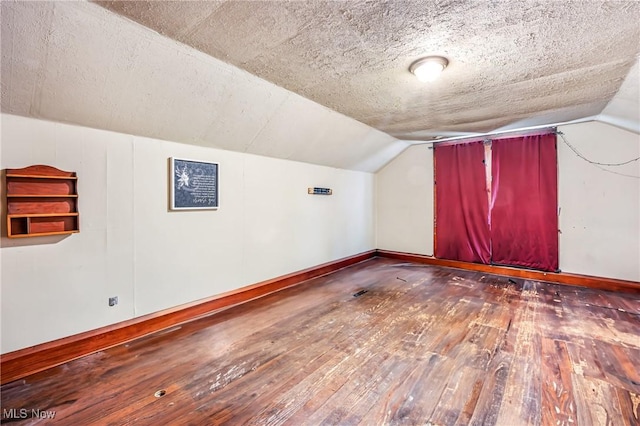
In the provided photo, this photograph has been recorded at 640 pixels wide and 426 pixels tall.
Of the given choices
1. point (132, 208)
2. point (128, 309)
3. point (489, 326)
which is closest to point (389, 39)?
point (132, 208)

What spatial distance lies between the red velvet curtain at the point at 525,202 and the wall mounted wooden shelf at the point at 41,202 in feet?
19.0

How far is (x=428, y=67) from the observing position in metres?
2.41

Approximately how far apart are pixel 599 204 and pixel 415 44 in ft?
13.9

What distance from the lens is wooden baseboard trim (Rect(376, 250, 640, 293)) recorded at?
13.6 ft

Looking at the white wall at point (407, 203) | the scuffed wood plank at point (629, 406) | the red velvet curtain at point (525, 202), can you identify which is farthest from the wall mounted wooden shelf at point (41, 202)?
the red velvet curtain at point (525, 202)

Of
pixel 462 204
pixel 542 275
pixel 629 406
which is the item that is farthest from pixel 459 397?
pixel 462 204

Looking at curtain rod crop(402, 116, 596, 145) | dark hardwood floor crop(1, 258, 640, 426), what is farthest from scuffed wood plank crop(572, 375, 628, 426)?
curtain rod crop(402, 116, 596, 145)

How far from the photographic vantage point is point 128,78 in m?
2.21

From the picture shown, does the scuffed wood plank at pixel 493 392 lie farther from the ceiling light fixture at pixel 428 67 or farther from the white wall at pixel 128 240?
the white wall at pixel 128 240

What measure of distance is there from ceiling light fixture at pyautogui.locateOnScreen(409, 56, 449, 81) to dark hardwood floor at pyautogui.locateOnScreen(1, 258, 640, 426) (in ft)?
7.82

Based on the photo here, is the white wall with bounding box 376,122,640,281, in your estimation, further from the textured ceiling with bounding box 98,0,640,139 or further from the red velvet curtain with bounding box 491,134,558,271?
the textured ceiling with bounding box 98,0,640,139

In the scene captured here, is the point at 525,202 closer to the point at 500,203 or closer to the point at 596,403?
the point at 500,203

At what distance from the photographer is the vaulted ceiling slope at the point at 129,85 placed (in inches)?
67.9

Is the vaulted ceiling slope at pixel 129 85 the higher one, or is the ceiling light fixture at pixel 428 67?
the ceiling light fixture at pixel 428 67
